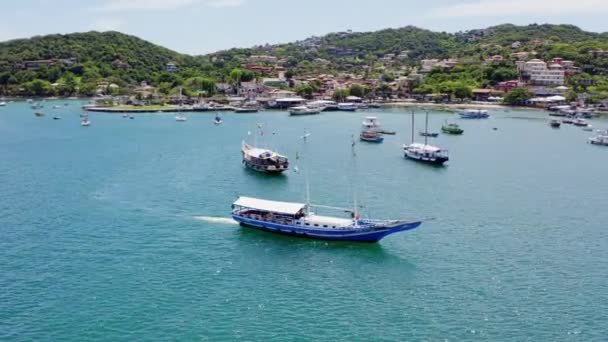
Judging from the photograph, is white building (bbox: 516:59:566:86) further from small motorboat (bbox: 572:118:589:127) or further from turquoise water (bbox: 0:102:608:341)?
turquoise water (bbox: 0:102:608:341)

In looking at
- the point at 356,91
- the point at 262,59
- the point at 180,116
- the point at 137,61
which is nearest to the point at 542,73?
the point at 356,91

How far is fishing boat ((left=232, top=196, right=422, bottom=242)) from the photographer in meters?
30.5

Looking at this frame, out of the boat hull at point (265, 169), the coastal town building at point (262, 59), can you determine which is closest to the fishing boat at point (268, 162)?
the boat hull at point (265, 169)

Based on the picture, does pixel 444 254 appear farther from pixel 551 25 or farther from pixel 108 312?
pixel 551 25

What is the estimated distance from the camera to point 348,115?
10250 cm

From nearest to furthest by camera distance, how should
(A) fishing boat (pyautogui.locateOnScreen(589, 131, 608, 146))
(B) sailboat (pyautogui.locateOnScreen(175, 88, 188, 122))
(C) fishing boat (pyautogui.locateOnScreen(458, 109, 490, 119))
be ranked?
1. (A) fishing boat (pyautogui.locateOnScreen(589, 131, 608, 146))
2. (B) sailboat (pyautogui.locateOnScreen(175, 88, 188, 122))
3. (C) fishing boat (pyautogui.locateOnScreen(458, 109, 490, 119))

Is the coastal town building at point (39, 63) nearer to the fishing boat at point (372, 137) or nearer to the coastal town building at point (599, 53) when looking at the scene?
the fishing boat at point (372, 137)

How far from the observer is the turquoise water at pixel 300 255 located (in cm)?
2261

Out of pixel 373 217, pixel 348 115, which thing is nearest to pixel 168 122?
pixel 348 115

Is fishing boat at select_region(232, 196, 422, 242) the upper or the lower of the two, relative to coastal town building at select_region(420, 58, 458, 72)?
lower

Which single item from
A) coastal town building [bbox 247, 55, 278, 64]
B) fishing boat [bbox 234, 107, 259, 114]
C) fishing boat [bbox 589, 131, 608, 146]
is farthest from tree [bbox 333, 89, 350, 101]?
fishing boat [bbox 589, 131, 608, 146]

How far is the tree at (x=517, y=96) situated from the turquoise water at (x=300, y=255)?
5777 cm

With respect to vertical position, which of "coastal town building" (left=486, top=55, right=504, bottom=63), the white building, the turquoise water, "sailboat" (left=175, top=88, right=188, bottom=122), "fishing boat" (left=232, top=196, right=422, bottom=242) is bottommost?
the turquoise water

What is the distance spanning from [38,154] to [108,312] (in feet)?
132
